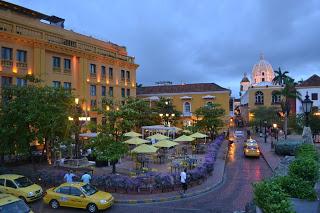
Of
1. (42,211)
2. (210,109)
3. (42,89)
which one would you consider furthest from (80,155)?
(210,109)

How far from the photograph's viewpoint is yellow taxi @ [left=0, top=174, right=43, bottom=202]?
56.0 ft

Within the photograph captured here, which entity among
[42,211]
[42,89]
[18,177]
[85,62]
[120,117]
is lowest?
[42,211]

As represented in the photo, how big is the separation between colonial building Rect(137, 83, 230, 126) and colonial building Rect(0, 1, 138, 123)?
10.7 meters

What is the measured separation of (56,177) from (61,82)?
21801 millimetres

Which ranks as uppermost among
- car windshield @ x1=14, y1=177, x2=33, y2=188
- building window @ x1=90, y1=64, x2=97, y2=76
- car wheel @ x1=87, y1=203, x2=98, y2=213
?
building window @ x1=90, y1=64, x2=97, y2=76

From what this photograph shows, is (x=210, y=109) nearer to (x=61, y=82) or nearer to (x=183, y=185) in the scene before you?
(x=61, y=82)

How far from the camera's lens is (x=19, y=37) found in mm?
34312

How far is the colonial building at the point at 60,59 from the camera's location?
3422 cm

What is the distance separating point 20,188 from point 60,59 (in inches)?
993

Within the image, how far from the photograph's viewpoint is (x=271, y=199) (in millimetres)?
9719

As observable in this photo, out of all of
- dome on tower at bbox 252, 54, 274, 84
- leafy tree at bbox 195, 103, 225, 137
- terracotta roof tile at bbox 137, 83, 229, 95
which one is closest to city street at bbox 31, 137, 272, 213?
leafy tree at bbox 195, 103, 225, 137

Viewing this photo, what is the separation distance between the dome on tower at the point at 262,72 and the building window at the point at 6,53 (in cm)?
8799

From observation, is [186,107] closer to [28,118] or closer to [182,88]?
[182,88]

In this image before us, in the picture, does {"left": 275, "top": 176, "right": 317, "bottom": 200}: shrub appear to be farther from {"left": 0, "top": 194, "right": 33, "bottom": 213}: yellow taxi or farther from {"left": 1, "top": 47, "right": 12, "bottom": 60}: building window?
{"left": 1, "top": 47, "right": 12, "bottom": 60}: building window
